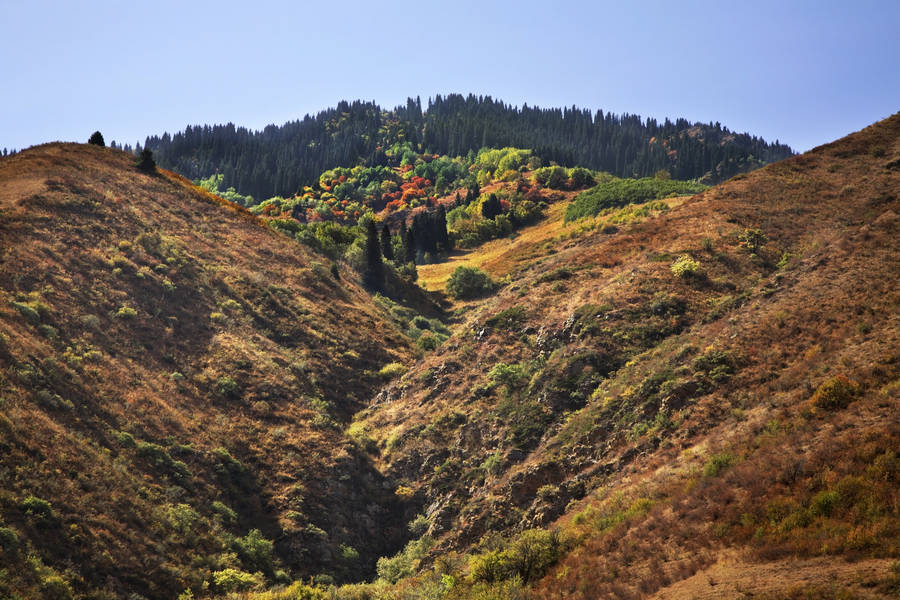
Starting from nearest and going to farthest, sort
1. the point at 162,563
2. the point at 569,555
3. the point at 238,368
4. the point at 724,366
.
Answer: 1. the point at 569,555
2. the point at 162,563
3. the point at 724,366
4. the point at 238,368

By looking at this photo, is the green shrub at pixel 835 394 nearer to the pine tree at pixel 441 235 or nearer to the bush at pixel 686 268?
the bush at pixel 686 268

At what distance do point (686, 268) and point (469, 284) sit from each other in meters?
43.2

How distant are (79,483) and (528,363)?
2567cm

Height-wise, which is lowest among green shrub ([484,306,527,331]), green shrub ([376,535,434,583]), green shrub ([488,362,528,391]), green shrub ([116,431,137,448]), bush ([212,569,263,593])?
green shrub ([376,535,434,583])

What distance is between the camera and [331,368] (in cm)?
4700

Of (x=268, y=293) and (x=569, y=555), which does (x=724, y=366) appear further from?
(x=268, y=293)

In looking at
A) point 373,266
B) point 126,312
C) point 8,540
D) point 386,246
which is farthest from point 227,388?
point 386,246

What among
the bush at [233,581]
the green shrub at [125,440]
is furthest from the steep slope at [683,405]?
the green shrub at [125,440]

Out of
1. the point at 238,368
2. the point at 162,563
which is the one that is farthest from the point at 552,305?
the point at 162,563

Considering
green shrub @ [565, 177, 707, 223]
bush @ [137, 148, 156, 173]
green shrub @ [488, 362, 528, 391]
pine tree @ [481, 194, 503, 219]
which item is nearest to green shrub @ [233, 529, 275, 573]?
green shrub @ [488, 362, 528, 391]

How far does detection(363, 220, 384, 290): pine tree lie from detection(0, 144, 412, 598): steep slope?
16.3 m

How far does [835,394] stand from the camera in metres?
20.0

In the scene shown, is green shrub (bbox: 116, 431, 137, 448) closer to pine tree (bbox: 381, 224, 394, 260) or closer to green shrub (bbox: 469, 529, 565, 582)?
green shrub (bbox: 469, 529, 565, 582)

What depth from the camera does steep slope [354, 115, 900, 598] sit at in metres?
16.6
